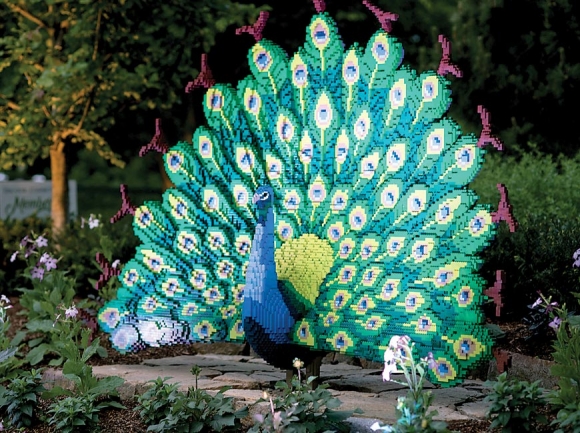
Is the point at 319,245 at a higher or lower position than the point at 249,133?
lower

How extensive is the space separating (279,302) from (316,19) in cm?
179

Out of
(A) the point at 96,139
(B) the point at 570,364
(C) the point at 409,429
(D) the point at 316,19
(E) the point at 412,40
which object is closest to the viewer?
(C) the point at 409,429

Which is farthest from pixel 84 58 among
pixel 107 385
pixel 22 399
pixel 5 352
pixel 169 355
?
pixel 107 385

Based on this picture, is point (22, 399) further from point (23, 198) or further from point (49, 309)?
point (23, 198)

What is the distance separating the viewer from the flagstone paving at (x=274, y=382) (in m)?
6.14

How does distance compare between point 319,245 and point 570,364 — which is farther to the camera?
point 319,245

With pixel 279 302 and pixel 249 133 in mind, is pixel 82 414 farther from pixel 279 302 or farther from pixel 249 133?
pixel 249 133

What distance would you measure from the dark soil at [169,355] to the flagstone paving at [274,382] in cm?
18

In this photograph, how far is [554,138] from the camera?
12555 millimetres

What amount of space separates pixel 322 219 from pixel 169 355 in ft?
9.15

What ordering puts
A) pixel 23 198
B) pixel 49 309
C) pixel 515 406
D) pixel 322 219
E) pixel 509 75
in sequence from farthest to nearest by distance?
pixel 23 198, pixel 509 75, pixel 49 309, pixel 322 219, pixel 515 406

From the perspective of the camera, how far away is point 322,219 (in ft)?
21.0

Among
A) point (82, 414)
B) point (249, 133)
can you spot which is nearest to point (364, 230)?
point (249, 133)

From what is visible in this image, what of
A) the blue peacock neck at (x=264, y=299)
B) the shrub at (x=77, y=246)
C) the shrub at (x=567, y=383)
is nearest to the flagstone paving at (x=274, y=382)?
the blue peacock neck at (x=264, y=299)
